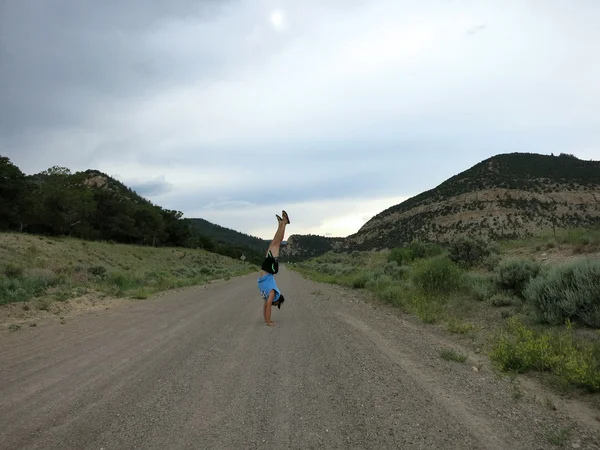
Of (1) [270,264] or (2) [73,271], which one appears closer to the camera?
(1) [270,264]

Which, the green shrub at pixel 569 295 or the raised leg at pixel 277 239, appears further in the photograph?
the raised leg at pixel 277 239

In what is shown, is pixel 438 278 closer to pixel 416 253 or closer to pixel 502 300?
pixel 502 300

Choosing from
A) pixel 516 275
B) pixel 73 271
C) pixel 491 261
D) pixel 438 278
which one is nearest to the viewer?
pixel 516 275

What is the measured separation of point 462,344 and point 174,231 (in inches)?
3523

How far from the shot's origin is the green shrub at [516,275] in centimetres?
1031

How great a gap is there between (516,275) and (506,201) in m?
53.9

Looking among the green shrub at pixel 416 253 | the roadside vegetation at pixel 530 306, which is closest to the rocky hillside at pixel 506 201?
the green shrub at pixel 416 253

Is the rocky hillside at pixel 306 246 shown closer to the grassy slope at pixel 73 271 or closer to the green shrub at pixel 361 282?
the grassy slope at pixel 73 271

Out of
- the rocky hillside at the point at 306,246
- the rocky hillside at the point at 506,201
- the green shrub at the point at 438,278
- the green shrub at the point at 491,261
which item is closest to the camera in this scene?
the green shrub at the point at 438,278

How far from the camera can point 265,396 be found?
457cm

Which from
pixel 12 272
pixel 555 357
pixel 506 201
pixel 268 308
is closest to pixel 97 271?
pixel 12 272

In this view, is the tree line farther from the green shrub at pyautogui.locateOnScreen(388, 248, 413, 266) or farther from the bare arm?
the bare arm

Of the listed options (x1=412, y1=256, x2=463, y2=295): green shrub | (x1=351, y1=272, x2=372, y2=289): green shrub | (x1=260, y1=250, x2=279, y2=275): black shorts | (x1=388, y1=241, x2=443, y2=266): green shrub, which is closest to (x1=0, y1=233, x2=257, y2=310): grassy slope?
(x1=260, y1=250, x2=279, y2=275): black shorts

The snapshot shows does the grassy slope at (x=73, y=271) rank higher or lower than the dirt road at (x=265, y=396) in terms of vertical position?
higher
